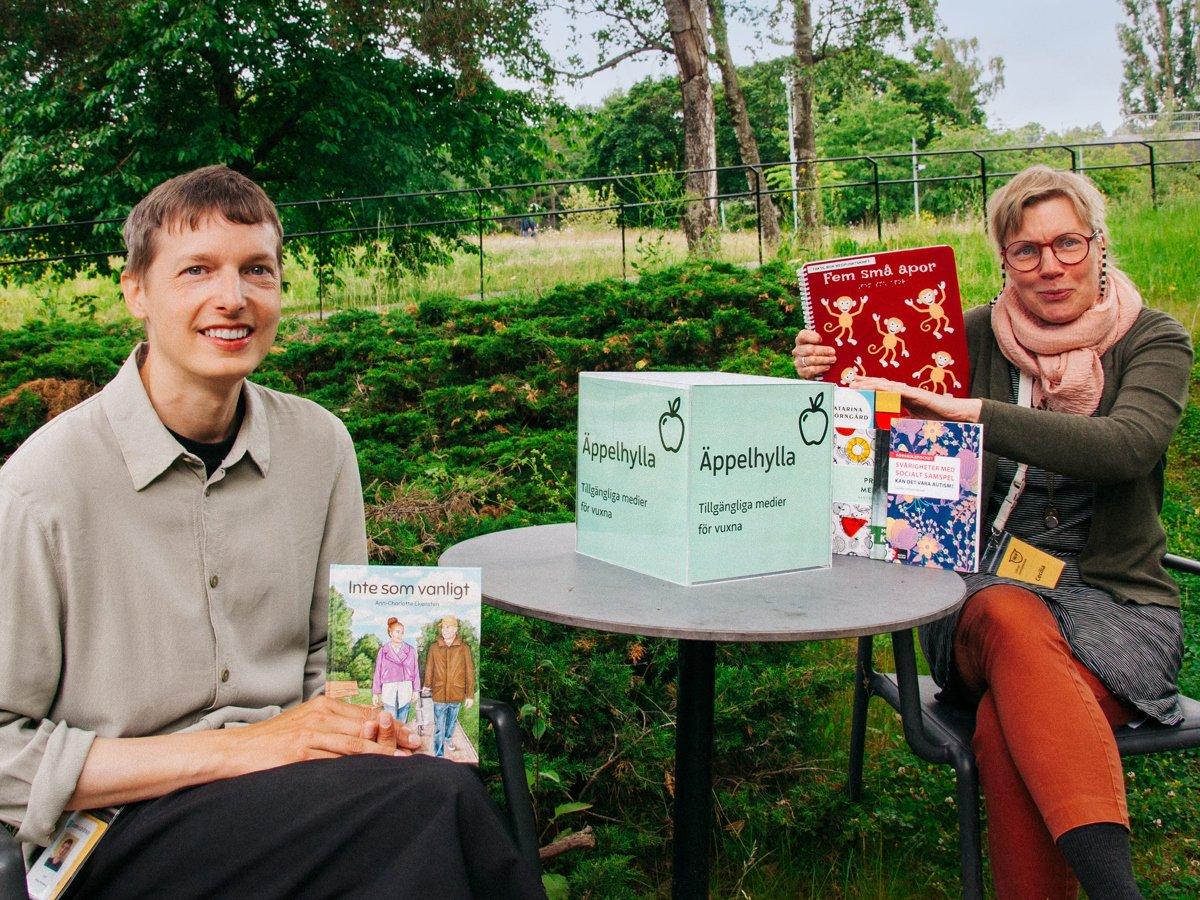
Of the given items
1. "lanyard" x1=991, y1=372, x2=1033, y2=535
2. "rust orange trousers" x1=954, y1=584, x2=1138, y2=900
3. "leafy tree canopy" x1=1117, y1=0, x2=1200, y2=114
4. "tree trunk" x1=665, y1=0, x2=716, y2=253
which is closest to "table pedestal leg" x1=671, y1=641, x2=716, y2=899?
"rust orange trousers" x1=954, y1=584, x2=1138, y2=900

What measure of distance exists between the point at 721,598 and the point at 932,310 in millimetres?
875

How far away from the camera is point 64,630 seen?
1.62 metres

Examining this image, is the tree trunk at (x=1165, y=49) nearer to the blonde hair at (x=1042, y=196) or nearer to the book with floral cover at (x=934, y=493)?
the blonde hair at (x=1042, y=196)

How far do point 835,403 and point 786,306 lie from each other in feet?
17.6

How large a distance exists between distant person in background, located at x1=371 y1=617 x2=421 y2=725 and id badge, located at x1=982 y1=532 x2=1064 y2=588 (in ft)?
4.81

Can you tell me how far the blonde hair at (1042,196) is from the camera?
2.55 metres

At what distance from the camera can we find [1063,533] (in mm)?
2533

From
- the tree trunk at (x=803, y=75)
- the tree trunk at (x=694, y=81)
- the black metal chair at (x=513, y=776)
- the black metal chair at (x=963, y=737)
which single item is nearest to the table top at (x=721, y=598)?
the black metal chair at (x=513, y=776)

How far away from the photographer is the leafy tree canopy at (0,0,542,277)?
13367 mm

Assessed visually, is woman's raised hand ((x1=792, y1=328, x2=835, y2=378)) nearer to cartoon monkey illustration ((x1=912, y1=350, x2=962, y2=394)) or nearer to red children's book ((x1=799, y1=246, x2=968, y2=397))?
red children's book ((x1=799, y1=246, x2=968, y2=397))

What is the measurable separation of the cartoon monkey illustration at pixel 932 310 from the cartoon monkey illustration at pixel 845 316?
105 millimetres

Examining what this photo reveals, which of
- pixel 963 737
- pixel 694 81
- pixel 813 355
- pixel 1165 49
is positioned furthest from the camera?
pixel 1165 49

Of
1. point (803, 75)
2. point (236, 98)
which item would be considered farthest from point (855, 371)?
point (803, 75)

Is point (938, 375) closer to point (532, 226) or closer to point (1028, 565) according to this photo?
point (1028, 565)
